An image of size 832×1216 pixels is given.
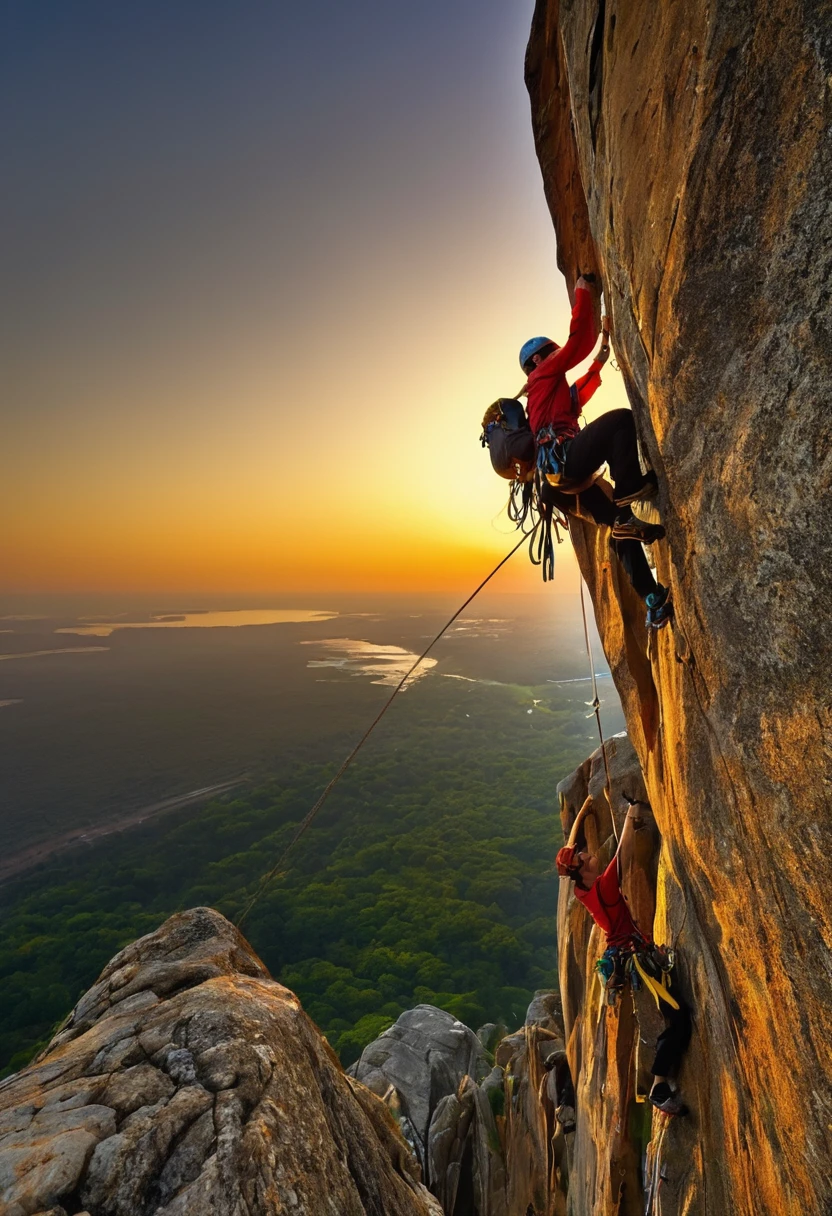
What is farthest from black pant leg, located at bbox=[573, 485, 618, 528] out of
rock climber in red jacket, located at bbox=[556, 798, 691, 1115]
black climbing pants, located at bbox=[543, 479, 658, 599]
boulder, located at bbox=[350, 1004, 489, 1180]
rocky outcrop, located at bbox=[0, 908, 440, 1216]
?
boulder, located at bbox=[350, 1004, 489, 1180]

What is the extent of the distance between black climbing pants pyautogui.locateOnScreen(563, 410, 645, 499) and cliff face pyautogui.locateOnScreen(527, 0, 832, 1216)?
0.45 feet

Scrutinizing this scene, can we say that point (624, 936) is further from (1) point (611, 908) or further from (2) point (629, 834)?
(2) point (629, 834)

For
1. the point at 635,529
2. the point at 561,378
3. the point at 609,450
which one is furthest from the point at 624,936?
the point at 561,378

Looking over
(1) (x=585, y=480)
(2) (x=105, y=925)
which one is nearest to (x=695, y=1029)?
(1) (x=585, y=480)

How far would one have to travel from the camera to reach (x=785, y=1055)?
2.81m

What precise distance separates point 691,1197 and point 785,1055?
10.7 ft

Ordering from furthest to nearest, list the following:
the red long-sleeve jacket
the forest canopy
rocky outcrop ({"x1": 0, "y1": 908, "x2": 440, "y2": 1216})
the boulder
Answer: the forest canopy < the boulder < the red long-sleeve jacket < rocky outcrop ({"x1": 0, "y1": 908, "x2": 440, "y2": 1216})

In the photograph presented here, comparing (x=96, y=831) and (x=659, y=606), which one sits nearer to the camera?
(x=659, y=606)

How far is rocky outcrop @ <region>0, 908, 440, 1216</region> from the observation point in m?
2.94

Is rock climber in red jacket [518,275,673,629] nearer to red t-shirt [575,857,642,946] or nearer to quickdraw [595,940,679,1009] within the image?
red t-shirt [575,857,642,946]

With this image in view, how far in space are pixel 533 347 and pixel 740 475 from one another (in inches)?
110

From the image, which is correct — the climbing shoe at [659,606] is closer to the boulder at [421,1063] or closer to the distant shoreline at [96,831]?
the boulder at [421,1063]

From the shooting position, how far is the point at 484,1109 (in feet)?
56.0

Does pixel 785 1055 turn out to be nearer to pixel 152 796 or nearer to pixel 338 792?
pixel 338 792
